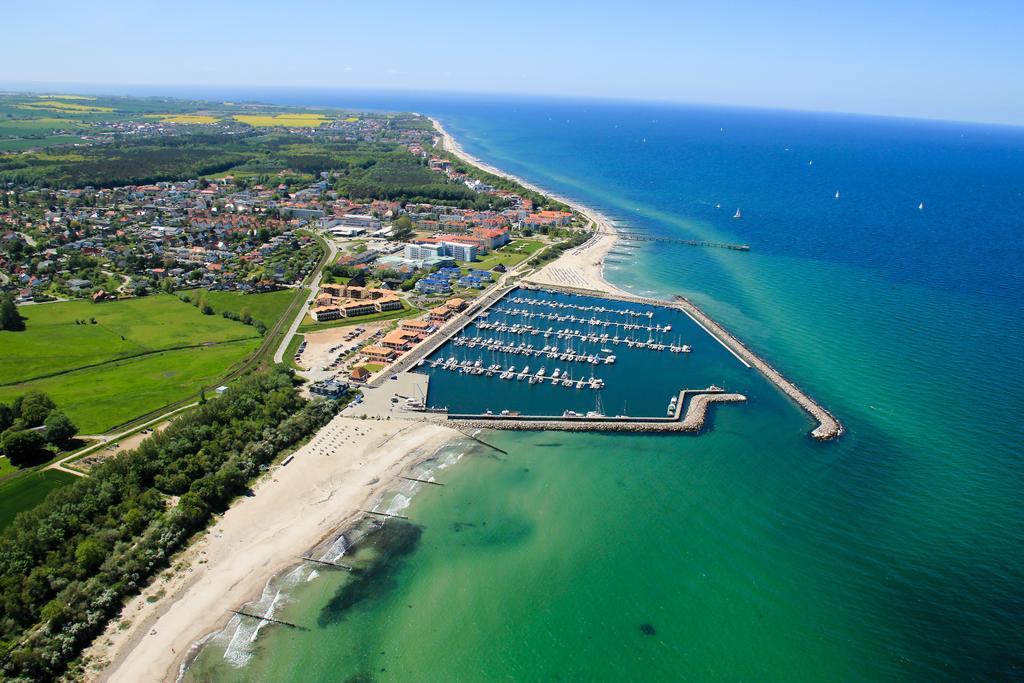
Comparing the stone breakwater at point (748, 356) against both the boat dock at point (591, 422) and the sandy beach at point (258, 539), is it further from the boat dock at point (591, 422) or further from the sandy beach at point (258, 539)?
the sandy beach at point (258, 539)

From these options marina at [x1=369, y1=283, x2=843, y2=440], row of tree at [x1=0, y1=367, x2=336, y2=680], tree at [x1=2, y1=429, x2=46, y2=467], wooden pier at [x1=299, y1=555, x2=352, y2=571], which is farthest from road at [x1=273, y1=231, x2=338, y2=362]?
wooden pier at [x1=299, y1=555, x2=352, y2=571]

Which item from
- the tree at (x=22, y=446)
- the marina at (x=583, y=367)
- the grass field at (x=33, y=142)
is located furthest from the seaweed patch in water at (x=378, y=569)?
the grass field at (x=33, y=142)

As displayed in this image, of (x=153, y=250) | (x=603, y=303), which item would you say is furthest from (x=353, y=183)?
(x=603, y=303)

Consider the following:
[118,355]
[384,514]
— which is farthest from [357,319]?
[384,514]

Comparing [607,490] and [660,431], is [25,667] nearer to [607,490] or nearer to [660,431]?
[607,490]

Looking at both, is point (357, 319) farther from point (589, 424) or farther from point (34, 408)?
point (589, 424)
